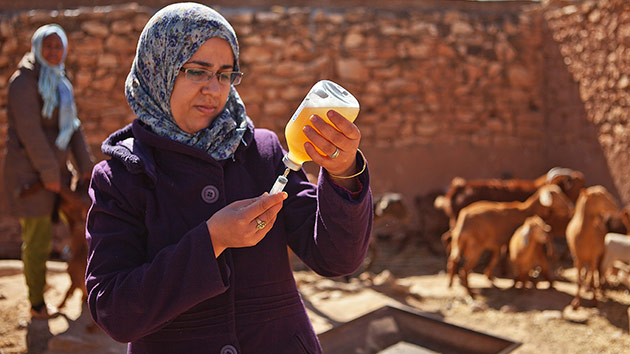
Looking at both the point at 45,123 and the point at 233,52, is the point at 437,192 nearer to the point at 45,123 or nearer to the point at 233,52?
the point at 45,123

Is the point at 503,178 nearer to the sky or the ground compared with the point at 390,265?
nearer to the sky

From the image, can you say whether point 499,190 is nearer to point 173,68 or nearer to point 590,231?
point 590,231

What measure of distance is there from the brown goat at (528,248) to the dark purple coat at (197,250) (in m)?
3.75

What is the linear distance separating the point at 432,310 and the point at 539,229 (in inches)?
47.3

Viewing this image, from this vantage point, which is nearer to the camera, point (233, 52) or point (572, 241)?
point (233, 52)

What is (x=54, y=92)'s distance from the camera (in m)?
4.02

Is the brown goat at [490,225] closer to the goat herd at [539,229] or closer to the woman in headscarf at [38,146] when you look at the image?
the goat herd at [539,229]

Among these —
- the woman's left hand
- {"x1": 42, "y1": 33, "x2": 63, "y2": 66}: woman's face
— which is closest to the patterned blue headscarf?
the woman's left hand

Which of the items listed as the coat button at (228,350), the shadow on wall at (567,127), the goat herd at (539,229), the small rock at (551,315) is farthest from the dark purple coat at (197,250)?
the shadow on wall at (567,127)

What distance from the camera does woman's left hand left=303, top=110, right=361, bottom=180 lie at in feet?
4.41

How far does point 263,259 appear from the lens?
1.66 metres

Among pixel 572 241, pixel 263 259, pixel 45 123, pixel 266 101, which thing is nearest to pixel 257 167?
pixel 263 259

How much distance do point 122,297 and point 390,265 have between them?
212 inches

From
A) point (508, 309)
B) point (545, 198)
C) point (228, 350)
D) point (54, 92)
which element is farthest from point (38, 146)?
point (545, 198)
